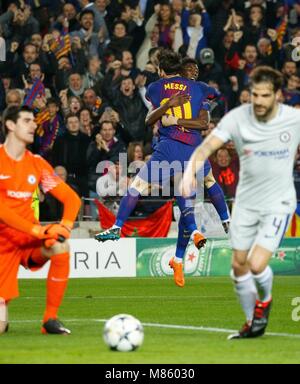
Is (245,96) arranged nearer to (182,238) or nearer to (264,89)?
(182,238)

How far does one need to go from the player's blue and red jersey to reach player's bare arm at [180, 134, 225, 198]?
4.80 meters

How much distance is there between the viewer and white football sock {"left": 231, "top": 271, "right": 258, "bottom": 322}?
10.2m

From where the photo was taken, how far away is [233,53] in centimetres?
2402

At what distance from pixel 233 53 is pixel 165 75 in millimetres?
9378

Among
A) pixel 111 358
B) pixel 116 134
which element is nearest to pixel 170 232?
pixel 116 134

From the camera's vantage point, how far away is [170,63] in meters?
14.8

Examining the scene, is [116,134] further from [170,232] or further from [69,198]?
[69,198]

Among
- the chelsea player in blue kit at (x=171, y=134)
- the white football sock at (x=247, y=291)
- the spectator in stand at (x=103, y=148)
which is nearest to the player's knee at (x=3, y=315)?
the white football sock at (x=247, y=291)

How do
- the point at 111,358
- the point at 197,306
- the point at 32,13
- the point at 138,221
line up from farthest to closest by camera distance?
the point at 32,13 < the point at 138,221 < the point at 197,306 < the point at 111,358

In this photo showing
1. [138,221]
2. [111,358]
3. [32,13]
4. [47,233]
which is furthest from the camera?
[32,13]

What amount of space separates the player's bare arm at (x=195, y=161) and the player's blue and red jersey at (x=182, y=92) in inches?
189

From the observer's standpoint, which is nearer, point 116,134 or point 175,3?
point 116,134

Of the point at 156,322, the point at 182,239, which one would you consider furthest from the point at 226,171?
the point at 156,322

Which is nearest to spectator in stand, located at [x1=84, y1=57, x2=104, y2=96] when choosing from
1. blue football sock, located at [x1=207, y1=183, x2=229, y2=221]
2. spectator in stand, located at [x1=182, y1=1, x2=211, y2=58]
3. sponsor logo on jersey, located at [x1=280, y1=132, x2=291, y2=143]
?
spectator in stand, located at [x1=182, y1=1, x2=211, y2=58]
